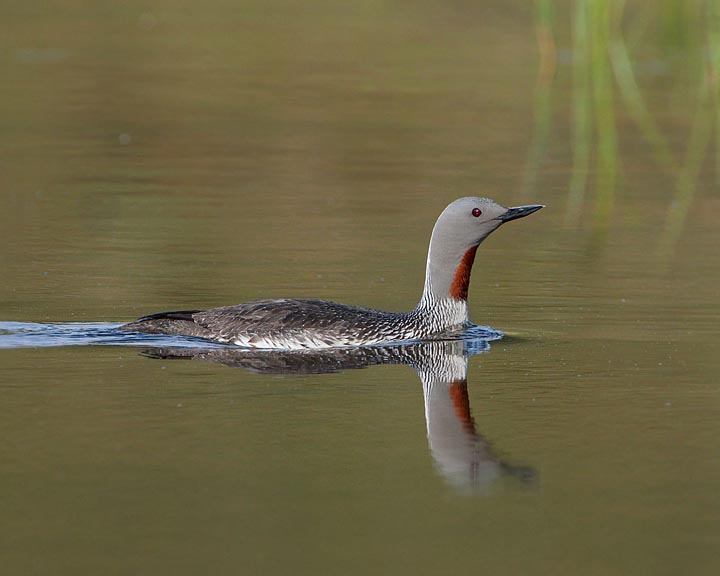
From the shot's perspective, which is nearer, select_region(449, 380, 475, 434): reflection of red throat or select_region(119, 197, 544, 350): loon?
select_region(449, 380, 475, 434): reflection of red throat

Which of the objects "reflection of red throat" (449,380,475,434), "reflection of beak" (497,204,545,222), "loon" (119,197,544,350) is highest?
"reflection of beak" (497,204,545,222)

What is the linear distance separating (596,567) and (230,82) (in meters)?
19.1

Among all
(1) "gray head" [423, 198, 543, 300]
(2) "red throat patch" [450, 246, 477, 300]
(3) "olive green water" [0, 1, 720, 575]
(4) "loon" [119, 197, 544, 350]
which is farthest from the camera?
(2) "red throat patch" [450, 246, 477, 300]

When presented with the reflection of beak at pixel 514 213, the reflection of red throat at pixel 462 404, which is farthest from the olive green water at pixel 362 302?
the reflection of beak at pixel 514 213

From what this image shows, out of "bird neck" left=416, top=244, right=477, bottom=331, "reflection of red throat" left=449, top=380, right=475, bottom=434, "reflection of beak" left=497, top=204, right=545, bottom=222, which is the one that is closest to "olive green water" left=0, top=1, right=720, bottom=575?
"reflection of red throat" left=449, top=380, right=475, bottom=434

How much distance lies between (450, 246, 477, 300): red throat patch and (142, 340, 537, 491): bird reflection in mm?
402

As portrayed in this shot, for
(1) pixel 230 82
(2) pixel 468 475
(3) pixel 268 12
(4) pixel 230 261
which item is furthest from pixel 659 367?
(3) pixel 268 12

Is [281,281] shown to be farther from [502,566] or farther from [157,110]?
[157,110]

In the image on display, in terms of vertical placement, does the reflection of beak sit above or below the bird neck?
above

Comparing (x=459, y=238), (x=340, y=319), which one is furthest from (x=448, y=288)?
(x=340, y=319)

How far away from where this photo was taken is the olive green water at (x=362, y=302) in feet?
21.3

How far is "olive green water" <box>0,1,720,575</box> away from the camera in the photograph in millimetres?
6480

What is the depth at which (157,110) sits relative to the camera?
21.6 m

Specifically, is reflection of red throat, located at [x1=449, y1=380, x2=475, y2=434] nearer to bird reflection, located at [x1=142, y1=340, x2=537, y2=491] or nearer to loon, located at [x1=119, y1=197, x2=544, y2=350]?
bird reflection, located at [x1=142, y1=340, x2=537, y2=491]
